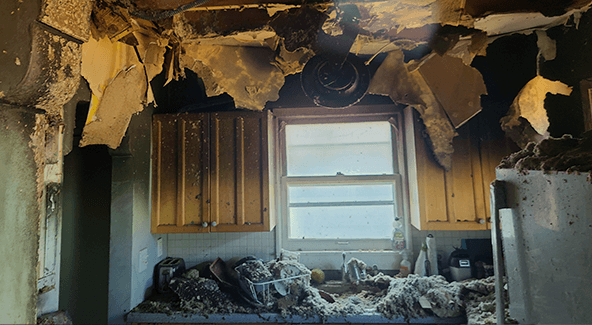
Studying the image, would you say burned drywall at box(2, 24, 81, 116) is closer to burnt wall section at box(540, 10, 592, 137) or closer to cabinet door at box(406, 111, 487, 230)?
cabinet door at box(406, 111, 487, 230)

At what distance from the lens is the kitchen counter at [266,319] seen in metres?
1.81

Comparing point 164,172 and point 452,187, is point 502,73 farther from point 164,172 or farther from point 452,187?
point 164,172

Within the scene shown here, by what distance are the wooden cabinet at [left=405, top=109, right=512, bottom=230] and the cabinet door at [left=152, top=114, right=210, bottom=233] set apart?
170cm

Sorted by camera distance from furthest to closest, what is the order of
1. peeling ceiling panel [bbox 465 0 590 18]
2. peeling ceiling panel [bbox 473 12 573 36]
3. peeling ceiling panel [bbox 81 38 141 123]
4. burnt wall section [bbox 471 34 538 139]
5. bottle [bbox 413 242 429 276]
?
1. bottle [bbox 413 242 429 276]
2. burnt wall section [bbox 471 34 538 139]
3. peeling ceiling panel [bbox 473 12 573 36]
4. peeling ceiling panel [bbox 81 38 141 123]
5. peeling ceiling panel [bbox 465 0 590 18]

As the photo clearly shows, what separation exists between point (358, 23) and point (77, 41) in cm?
110

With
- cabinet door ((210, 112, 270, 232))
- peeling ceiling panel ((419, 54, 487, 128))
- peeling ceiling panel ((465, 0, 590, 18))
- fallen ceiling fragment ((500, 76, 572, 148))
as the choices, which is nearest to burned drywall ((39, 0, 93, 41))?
peeling ceiling panel ((465, 0, 590, 18))

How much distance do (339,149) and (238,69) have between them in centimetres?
120

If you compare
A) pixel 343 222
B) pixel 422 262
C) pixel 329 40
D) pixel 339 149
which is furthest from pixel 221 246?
pixel 329 40

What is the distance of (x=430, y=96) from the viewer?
2.09m

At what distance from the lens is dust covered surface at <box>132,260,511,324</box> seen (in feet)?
5.94

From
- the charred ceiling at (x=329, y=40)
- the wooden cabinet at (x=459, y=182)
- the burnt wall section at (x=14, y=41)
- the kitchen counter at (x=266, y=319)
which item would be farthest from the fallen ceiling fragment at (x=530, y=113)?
the burnt wall section at (x=14, y=41)

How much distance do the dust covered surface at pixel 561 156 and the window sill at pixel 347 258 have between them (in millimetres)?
1739

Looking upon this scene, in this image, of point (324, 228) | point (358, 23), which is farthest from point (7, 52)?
point (324, 228)

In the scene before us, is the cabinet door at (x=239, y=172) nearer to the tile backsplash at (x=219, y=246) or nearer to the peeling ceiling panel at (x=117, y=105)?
the tile backsplash at (x=219, y=246)
